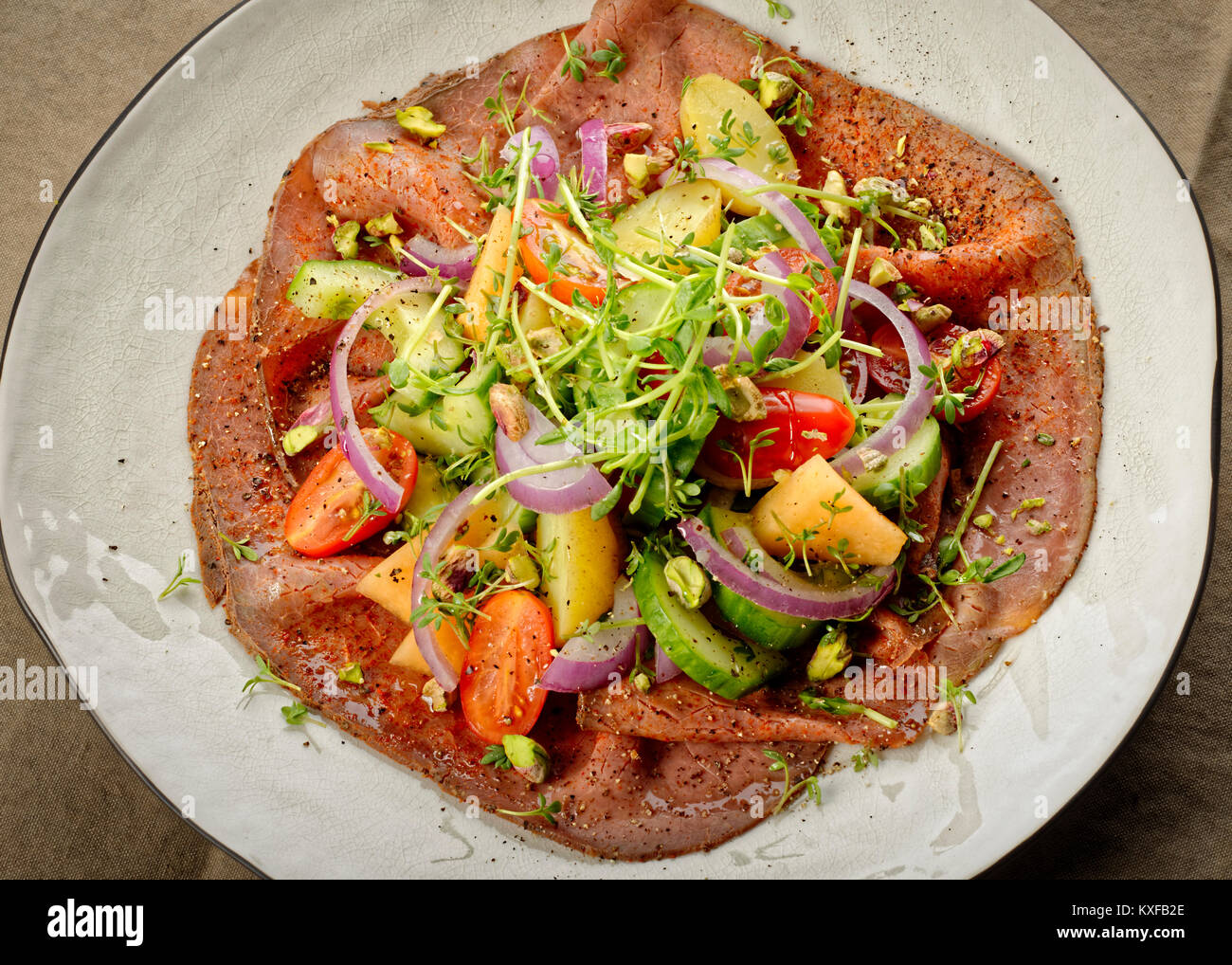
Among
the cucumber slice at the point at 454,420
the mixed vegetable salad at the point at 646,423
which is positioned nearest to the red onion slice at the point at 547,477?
the mixed vegetable salad at the point at 646,423

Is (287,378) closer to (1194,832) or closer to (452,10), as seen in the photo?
(452,10)

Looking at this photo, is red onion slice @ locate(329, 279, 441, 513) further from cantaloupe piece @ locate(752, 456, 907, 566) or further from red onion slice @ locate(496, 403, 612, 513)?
cantaloupe piece @ locate(752, 456, 907, 566)

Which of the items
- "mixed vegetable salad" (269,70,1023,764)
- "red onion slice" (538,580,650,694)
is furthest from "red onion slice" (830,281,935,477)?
"red onion slice" (538,580,650,694)

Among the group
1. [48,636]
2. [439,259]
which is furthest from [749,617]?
[48,636]

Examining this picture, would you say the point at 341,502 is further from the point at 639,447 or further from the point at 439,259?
the point at 639,447

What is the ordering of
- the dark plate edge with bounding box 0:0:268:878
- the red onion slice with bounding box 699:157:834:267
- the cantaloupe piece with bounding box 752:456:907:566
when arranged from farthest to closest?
the dark plate edge with bounding box 0:0:268:878
the red onion slice with bounding box 699:157:834:267
the cantaloupe piece with bounding box 752:456:907:566

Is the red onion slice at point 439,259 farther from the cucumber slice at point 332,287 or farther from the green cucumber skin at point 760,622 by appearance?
the green cucumber skin at point 760,622
